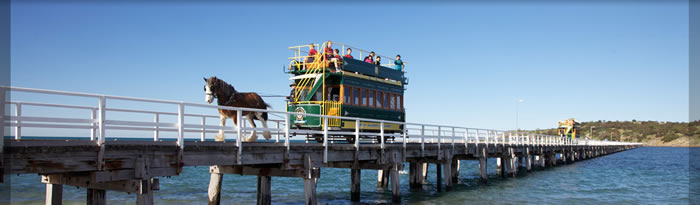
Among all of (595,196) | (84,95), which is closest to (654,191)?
(595,196)

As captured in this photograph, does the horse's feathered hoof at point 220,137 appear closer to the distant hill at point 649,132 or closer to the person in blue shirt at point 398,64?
the person in blue shirt at point 398,64

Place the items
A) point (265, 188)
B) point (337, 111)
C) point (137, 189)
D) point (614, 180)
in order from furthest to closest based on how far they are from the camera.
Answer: point (614, 180) → point (337, 111) → point (265, 188) → point (137, 189)

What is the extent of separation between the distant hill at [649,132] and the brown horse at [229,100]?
141 metres

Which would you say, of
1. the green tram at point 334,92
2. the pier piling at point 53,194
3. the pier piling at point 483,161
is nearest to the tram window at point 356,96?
the green tram at point 334,92

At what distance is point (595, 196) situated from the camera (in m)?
24.6

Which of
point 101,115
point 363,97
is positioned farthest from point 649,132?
point 101,115

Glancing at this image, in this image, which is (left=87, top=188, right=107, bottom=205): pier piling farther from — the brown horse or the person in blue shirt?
the person in blue shirt

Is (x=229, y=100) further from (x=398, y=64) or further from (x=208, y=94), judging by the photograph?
(x=398, y=64)

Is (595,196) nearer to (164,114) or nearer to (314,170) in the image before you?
(314,170)

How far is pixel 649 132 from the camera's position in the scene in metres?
154

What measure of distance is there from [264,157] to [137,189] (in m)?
3.33

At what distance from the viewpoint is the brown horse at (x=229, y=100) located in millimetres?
13250

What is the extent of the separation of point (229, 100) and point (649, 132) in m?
165

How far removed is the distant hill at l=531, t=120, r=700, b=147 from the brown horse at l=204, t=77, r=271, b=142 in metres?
141
